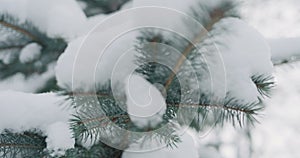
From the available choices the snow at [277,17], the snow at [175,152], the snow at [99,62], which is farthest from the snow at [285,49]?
the snow at [277,17]

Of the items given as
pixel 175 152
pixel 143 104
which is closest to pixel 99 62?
pixel 143 104

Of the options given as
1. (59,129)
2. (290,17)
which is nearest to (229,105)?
(59,129)

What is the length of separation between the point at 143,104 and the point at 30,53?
93cm

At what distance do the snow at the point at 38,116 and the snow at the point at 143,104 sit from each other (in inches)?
6.6

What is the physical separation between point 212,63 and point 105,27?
0.27m

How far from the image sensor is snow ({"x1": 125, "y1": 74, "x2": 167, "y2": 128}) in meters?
0.80

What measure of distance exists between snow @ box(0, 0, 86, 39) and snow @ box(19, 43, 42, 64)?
0.45 ft

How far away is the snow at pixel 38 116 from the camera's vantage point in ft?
2.95

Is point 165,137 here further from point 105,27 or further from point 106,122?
point 105,27

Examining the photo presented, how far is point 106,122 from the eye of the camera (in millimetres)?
825

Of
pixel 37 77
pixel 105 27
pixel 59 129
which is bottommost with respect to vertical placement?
pixel 59 129

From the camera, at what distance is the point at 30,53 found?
1.62 m

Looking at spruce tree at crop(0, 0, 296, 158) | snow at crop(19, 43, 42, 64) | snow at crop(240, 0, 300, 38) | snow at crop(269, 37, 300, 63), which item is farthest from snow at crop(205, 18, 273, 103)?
snow at crop(240, 0, 300, 38)

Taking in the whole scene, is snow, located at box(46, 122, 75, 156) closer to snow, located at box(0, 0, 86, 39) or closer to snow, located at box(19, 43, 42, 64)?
snow, located at box(0, 0, 86, 39)
